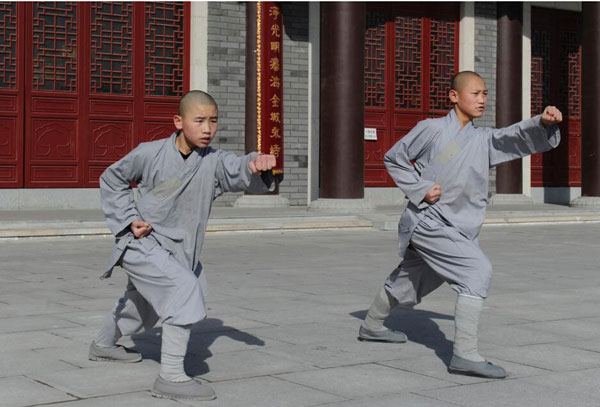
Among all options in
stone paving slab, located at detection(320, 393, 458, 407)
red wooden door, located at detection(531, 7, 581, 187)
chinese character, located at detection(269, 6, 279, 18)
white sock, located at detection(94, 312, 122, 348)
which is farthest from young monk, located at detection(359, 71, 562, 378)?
red wooden door, located at detection(531, 7, 581, 187)

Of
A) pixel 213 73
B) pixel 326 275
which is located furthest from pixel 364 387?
pixel 213 73

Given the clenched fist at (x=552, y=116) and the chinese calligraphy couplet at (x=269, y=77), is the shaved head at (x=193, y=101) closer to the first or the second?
the clenched fist at (x=552, y=116)

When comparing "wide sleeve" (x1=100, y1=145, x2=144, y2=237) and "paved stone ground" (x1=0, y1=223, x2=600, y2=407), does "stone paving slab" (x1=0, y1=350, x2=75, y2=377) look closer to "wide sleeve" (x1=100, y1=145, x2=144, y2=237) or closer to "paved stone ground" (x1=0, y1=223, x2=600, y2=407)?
"paved stone ground" (x1=0, y1=223, x2=600, y2=407)

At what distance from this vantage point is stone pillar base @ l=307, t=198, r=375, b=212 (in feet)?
59.1

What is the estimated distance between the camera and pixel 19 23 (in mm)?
18141

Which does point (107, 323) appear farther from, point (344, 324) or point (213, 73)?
point (213, 73)

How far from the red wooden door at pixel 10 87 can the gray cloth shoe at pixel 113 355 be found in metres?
13.1

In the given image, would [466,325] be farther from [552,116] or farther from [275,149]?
[275,149]

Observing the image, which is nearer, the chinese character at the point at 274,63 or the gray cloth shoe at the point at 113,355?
the gray cloth shoe at the point at 113,355

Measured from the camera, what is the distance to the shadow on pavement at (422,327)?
249 inches

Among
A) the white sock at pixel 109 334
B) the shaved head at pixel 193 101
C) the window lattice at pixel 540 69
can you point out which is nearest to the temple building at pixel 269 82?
the window lattice at pixel 540 69

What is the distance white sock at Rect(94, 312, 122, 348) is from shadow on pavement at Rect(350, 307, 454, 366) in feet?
6.15

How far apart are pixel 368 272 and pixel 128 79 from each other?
1005 cm

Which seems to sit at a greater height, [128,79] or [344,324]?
[128,79]
